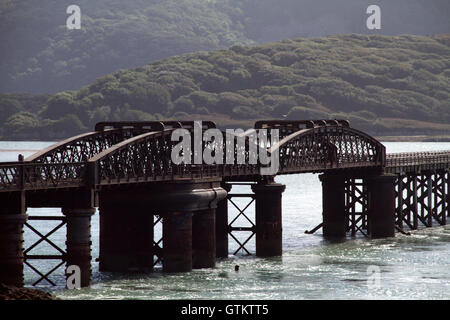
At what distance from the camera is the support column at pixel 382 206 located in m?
95.8

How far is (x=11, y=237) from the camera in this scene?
55000mm

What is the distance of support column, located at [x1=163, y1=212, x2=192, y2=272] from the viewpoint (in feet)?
222

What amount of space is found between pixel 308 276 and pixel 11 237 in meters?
25.4

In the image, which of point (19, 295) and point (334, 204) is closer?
point (19, 295)

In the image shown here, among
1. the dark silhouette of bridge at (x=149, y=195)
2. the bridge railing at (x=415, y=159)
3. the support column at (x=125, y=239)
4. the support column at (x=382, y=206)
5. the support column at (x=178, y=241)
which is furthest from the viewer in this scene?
the bridge railing at (x=415, y=159)

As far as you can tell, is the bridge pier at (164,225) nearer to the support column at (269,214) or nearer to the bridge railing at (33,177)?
the bridge railing at (33,177)

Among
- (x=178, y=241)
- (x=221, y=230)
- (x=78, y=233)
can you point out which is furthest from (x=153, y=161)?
(x=221, y=230)

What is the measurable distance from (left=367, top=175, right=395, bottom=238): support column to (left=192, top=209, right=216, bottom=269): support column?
29.1m

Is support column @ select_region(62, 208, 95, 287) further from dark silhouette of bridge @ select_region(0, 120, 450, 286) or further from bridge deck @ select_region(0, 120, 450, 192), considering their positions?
bridge deck @ select_region(0, 120, 450, 192)

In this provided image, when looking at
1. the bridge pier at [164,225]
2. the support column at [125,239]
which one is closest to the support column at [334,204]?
the bridge pier at [164,225]
